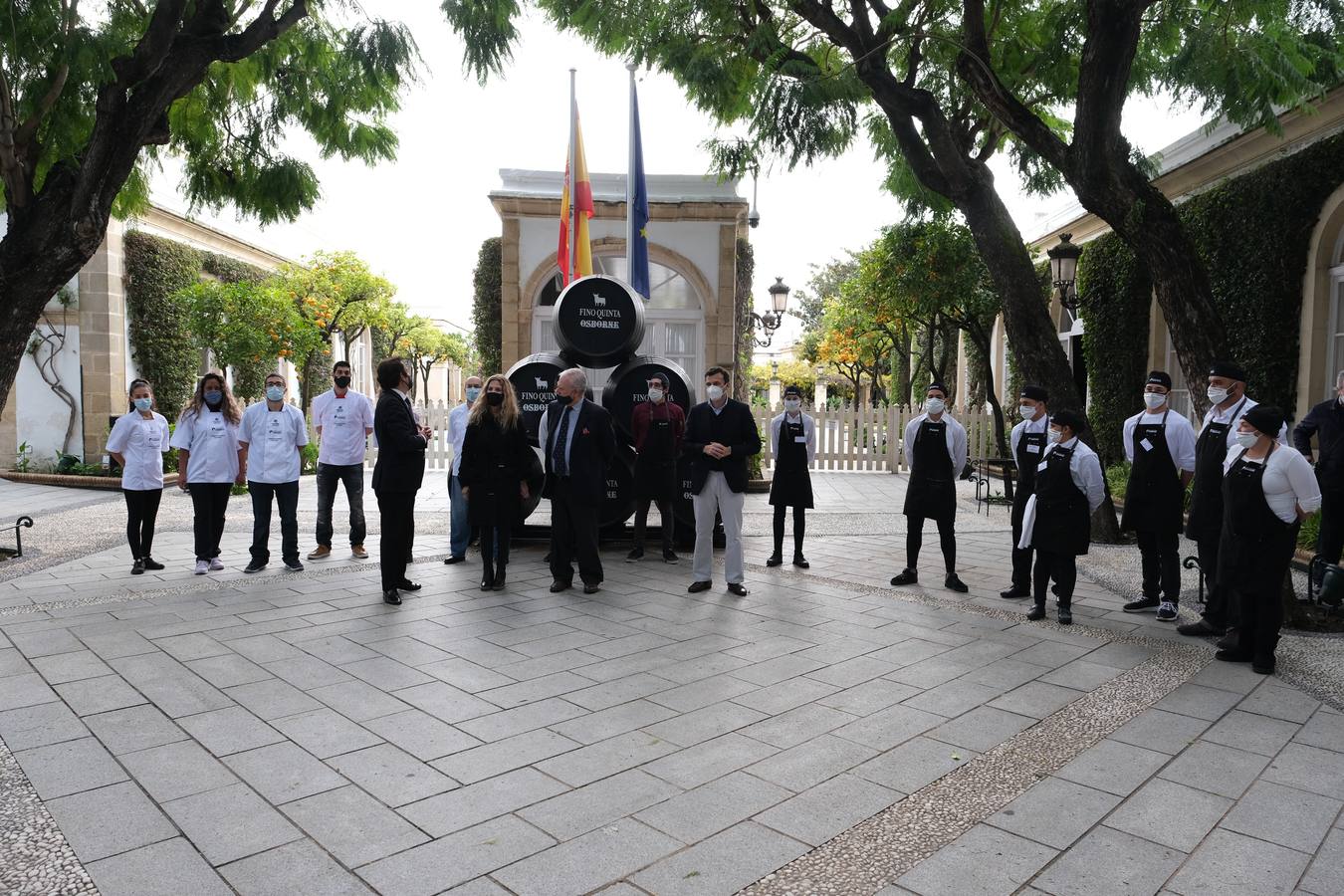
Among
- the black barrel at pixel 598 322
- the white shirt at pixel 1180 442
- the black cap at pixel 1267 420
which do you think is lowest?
the white shirt at pixel 1180 442

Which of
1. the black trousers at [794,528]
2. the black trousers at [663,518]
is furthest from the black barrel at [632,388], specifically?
the black trousers at [794,528]

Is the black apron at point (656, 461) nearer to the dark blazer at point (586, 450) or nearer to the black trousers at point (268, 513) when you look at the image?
the dark blazer at point (586, 450)

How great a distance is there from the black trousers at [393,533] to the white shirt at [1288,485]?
5.50 metres

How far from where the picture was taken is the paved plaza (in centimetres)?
293

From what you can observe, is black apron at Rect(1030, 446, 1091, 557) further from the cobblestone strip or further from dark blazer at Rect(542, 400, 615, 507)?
dark blazer at Rect(542, 400, 615, 507)

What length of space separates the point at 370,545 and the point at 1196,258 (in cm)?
818

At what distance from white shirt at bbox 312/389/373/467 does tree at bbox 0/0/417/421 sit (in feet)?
8.20

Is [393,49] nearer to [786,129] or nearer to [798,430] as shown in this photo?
[786,129]

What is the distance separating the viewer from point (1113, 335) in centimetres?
1520

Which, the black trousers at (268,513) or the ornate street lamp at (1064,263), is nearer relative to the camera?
the black trousers at (268,513)

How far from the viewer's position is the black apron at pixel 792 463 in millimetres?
8250

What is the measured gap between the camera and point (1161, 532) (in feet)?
21.2

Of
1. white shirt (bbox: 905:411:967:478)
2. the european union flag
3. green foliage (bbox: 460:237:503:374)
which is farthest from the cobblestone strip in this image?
green foliage (bbox: 460:237:503:374)

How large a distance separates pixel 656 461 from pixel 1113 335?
1052 cm
